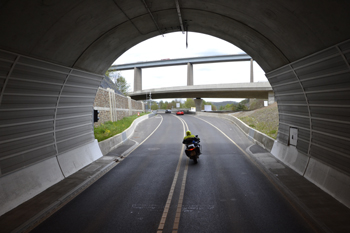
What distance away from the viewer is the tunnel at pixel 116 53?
6.20m

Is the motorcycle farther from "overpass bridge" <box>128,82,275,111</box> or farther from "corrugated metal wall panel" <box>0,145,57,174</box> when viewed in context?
"overpass bridge" <box>128,82,275,111</box>

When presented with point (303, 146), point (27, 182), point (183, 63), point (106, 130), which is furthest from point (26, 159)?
point (183, 63)

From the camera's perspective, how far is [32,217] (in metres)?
6.22

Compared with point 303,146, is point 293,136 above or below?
above

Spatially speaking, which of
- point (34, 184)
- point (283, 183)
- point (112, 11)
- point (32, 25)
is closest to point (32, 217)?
point (34, 184)

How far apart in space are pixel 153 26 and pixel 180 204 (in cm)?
791

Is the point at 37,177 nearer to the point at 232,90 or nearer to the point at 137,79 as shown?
the point at 232,90

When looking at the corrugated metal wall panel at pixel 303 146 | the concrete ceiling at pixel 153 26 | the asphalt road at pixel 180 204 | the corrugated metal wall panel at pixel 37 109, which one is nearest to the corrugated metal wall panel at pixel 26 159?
the corrugated metal wall panel at pixel 37 109

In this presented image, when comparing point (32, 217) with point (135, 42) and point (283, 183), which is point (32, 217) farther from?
point (135, 42)

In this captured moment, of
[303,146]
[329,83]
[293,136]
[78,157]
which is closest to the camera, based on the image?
[329,83]

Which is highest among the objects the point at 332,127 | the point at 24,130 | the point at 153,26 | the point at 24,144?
the point at 153,26

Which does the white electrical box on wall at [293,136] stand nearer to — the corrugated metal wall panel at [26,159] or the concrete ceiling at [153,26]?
the concrete ceiling at [153,26]

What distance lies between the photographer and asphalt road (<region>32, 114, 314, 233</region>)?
18.8 ft

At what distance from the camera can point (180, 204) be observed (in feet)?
23.0
